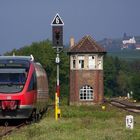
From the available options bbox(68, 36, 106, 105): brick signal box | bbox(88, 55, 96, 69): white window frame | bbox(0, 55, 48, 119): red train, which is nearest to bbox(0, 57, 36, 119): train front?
bbox(0, 55, 48, 119): red train

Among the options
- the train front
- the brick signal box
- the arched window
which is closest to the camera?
the train front

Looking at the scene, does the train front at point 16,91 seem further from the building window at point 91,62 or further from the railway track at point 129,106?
the building window at point 91,62

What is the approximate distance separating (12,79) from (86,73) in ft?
152

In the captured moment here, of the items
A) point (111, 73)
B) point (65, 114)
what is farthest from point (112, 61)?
point (65, 114)

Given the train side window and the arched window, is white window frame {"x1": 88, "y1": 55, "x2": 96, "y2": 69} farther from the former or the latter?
the train side window

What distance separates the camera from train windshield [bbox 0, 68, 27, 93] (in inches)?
1034

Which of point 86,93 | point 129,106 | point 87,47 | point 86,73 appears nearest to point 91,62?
point 86,73

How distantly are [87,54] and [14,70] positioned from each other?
45805mm

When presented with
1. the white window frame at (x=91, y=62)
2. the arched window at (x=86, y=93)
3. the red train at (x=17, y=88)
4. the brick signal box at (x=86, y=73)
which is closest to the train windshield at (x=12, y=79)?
the red train at (x=17, y=88)

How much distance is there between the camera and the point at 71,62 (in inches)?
A: 2896

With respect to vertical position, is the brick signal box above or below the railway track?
above

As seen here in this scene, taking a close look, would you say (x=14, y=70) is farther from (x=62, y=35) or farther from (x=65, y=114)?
(x=65, y=114)

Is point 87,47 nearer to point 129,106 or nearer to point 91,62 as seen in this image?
point 91,62

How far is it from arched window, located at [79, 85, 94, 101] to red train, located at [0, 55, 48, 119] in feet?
147
